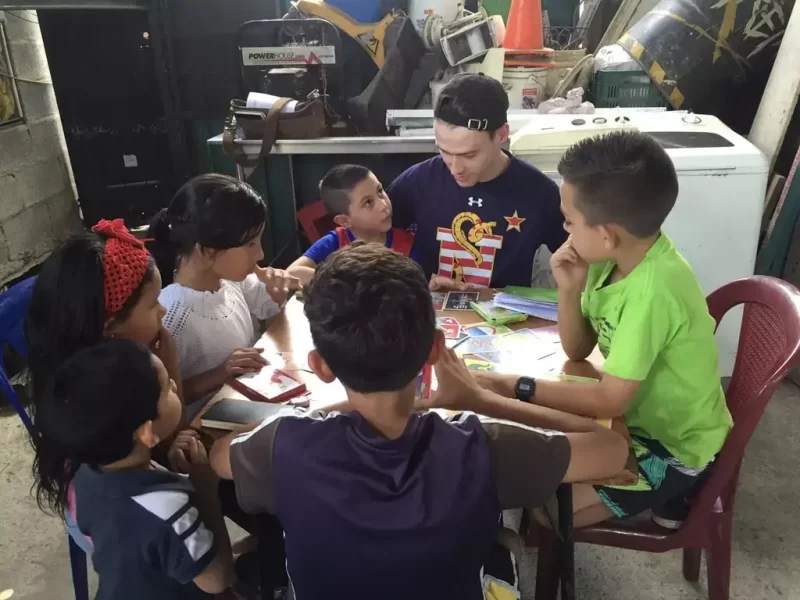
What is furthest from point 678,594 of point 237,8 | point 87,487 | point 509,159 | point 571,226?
point 237,8

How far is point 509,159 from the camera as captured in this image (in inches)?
76.3

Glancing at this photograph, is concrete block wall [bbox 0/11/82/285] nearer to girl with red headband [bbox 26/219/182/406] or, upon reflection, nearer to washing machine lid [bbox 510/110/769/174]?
girl with red headband [bbox 26/219/182/406]

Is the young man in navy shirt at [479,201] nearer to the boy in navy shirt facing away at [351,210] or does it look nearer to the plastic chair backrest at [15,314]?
the boy in navy shirt facing away at [351,210]

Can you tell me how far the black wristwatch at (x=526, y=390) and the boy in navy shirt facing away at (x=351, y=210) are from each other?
813mm

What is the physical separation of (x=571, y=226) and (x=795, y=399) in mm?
1948

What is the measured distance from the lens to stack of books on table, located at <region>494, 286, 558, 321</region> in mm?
1620

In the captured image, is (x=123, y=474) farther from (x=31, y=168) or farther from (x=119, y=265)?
(x=31, y=168)

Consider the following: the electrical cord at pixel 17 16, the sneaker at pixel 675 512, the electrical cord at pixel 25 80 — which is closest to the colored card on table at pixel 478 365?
the sneaker at pixel 675 512

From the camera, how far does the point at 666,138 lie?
252cm

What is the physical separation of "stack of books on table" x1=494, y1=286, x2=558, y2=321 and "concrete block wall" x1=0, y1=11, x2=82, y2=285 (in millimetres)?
2224

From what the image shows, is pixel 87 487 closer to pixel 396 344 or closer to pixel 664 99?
pixel 396 344

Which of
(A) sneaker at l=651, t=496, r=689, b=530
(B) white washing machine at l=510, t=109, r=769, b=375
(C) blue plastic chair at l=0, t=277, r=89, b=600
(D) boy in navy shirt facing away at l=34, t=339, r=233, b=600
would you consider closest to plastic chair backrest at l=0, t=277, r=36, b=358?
(C) blue plastic chair at l=0, t=277, r=89, b=600

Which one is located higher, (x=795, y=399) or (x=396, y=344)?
(x=396, y=344)

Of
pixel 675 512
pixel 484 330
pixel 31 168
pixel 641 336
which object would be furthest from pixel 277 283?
pixel 31 168
